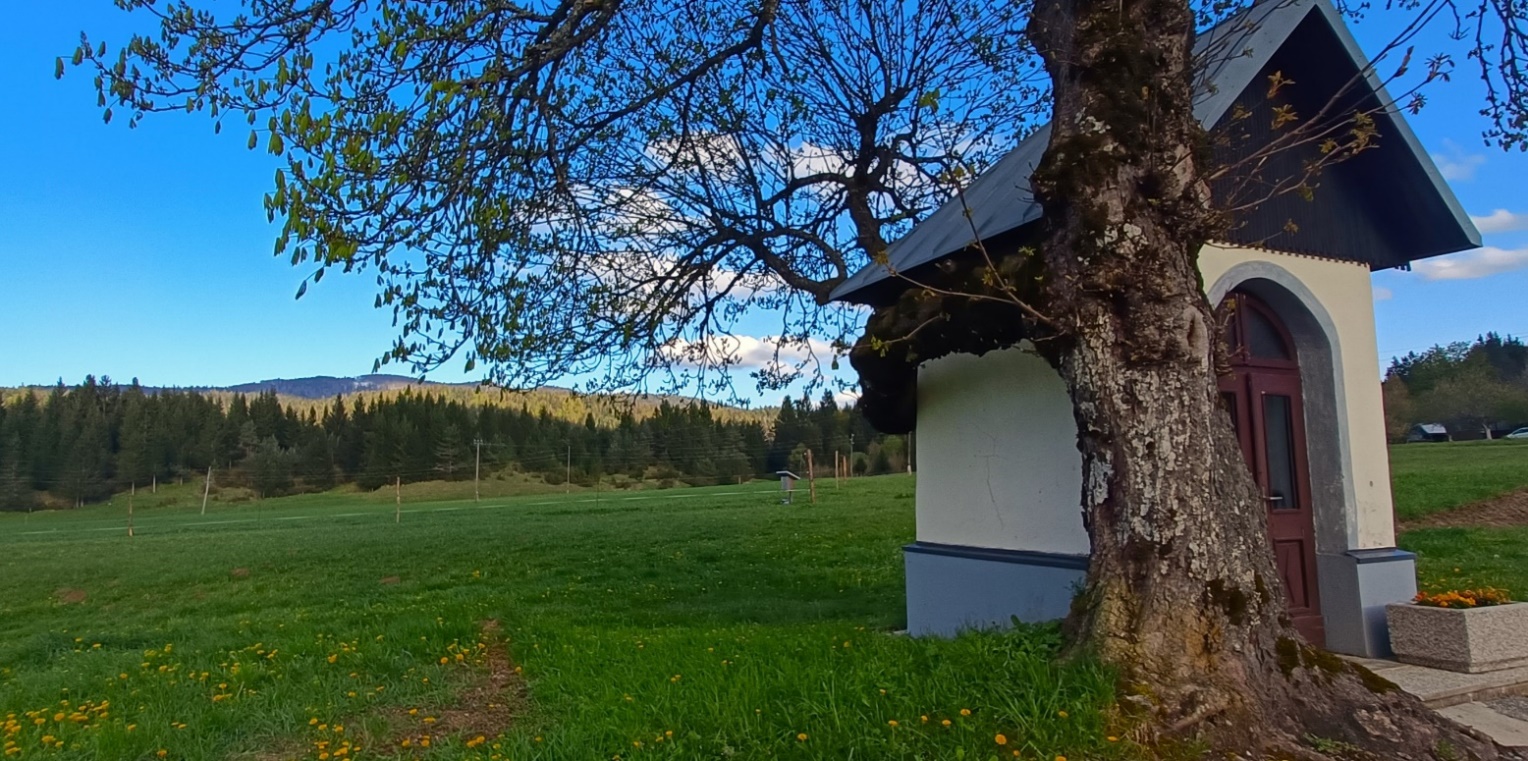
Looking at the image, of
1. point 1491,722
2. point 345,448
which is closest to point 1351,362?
point 1491,722

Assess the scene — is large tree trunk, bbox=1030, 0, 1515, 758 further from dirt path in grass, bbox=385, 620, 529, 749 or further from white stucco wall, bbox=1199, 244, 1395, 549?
dirt path in grass, bbox=385, 620, 529, 749

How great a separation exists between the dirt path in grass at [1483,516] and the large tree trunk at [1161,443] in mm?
17377

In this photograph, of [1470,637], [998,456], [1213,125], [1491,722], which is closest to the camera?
[1491,722]

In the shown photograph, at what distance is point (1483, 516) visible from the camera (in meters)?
20.5

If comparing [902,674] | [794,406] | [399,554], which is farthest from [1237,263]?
[399,554]

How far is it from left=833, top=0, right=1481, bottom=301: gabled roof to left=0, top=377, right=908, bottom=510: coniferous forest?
6376 cm

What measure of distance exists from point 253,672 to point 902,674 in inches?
203

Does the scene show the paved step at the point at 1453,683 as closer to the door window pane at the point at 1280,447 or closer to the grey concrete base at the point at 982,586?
the door window pane at the point at 1280,447

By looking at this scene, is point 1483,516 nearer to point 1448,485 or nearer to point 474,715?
point 1448,485

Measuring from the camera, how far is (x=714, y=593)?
47.5ft

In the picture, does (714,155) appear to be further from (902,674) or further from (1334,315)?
Result: (902,674)

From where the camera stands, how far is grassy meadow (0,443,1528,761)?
15.3 feet

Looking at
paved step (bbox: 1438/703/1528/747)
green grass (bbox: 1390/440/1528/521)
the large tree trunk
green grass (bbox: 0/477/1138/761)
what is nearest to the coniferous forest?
green grass (bbox: 1390/440/1528/521)

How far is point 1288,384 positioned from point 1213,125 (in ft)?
7.59
